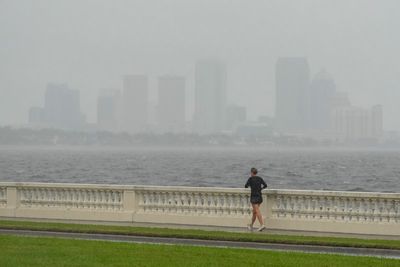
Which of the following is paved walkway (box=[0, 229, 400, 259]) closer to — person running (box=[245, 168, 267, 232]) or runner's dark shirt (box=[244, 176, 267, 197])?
person running (box=[245, 168, 267, 232])

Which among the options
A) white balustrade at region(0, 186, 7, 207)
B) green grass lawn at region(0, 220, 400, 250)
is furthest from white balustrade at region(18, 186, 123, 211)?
green grass lawn at region(0, 220, 400, 250)

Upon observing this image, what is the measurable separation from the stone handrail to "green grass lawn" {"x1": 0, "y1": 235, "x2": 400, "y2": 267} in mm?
5285

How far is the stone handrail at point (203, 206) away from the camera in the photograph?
21562mm

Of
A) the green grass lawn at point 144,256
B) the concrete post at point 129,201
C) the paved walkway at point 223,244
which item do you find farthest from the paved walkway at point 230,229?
the green grass lawn at point 144,256

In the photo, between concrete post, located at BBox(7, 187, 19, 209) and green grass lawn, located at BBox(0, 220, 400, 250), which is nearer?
green grass lawn, located at BBox(0, 220, 400, 250)

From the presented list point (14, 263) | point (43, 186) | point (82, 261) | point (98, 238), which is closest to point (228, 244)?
point (98, 238)

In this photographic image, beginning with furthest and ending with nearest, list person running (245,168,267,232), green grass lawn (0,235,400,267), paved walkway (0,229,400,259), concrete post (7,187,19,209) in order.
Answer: concrete post (7,187,19,209), person running (245,168,267,232), paved walkway (0,229,400,259), green grass lawn (0,235,400,267)

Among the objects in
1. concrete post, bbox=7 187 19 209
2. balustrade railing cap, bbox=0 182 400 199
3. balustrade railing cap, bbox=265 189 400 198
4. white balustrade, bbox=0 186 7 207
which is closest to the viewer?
balustrade railing cap, bbox=265 189 400 198

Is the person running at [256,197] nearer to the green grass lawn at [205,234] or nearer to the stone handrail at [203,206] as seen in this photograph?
the stone handrail at [203,206]

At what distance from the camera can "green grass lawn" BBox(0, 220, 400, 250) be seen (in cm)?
1884

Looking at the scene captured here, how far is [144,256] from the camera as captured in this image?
16.0 meters

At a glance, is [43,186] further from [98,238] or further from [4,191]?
[98,238]

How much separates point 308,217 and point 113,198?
6576mm

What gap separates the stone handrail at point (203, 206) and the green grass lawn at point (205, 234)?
5.98 ft
